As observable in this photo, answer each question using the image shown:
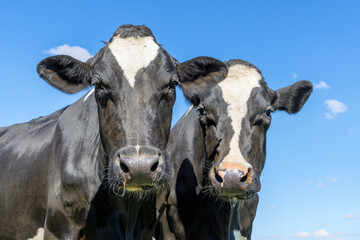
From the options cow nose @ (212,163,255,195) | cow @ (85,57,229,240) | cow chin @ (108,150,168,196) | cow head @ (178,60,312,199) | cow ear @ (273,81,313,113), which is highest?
cow ear @ (273,81,313,113)

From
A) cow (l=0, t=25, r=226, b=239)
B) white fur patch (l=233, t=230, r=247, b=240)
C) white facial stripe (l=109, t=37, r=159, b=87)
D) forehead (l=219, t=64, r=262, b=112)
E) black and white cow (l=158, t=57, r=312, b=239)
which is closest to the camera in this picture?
cow (l=0, t=25, r=226, b=239)

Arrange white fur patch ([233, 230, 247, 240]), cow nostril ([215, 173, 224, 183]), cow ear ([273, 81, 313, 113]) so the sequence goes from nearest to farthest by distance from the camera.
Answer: cow nostril ([215, 173, 224, 183])
white fur patch ([233, 230, 247, 240])
cow ear ([273, 81, 313, 113])

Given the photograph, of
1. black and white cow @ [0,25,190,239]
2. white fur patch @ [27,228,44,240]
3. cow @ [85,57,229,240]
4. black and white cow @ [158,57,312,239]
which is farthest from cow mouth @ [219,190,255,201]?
white fur patch @ [27,228,44,240]

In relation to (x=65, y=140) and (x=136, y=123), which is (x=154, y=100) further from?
(x=65, y=140)

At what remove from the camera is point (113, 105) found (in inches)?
229

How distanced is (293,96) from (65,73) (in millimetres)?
4175

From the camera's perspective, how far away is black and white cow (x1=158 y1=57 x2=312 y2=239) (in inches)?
261

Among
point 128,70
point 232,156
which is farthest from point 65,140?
point 232,156

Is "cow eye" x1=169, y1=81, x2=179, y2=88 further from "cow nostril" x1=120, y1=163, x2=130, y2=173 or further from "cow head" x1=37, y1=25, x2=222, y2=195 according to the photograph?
"cow nostril" x1=120, y1=163, x2=130, y2=173

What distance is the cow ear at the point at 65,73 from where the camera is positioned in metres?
6.35

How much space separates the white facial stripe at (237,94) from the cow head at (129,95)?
3.90ft

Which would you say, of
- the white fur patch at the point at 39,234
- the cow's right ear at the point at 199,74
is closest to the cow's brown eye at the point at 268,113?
the cow's right ear at the point at 199,74

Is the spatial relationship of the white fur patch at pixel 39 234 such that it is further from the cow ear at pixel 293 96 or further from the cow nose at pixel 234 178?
the cow ear at pixel 293 96

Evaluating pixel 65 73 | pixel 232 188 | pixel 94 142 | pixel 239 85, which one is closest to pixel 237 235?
pixel 232 188
